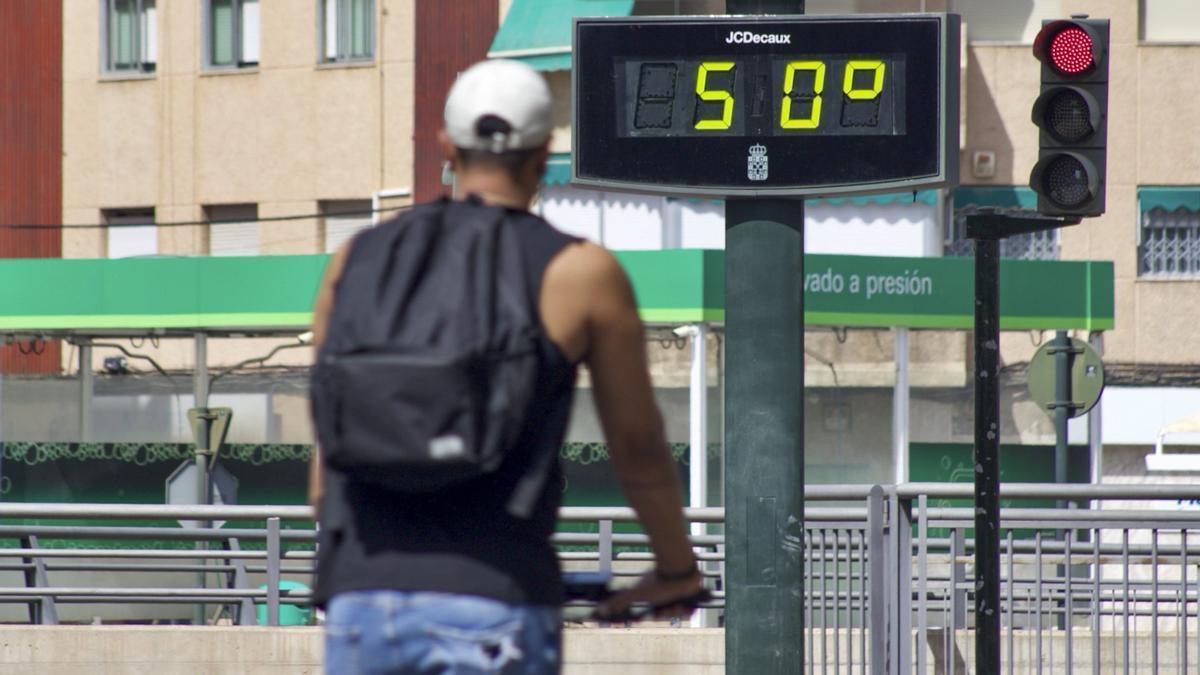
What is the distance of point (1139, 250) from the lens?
88.6 ft

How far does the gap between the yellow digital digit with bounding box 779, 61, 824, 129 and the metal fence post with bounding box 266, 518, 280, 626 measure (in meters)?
A: 5.63

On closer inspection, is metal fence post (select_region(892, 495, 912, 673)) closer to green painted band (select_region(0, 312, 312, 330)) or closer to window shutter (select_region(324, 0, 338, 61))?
green painted band (select_region(0, 312, 312, 330))

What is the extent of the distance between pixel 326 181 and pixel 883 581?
1949 cm

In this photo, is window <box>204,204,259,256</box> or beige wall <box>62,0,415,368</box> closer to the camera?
beige wall <box>62,0,415,368</box>

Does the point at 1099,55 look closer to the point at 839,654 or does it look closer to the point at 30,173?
the point at 839,654

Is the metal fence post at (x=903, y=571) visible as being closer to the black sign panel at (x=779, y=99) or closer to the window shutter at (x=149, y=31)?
the black sign panel at (x=779, y=99)

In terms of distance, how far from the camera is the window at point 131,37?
28719 millimetres

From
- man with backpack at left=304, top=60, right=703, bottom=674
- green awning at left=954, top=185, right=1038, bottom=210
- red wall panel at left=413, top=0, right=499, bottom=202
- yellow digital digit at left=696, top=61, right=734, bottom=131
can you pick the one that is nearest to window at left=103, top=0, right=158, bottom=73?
red wall panel at left=413, top=0, right=499, bottom=202

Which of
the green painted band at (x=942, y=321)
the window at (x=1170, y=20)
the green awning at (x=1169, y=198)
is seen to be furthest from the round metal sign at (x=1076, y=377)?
the window at (x=1170, y=20)

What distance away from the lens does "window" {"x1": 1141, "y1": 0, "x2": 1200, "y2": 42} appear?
89.0 feet

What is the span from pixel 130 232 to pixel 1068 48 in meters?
22.2

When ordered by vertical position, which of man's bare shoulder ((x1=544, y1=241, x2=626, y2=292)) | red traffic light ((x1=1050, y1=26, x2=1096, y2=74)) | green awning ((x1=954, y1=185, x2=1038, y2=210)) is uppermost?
green awning ((x1=954, y1=185, x2=1038, y2=210))

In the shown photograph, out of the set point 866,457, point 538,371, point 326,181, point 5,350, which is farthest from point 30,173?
point 538,371

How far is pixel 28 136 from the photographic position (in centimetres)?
2877
